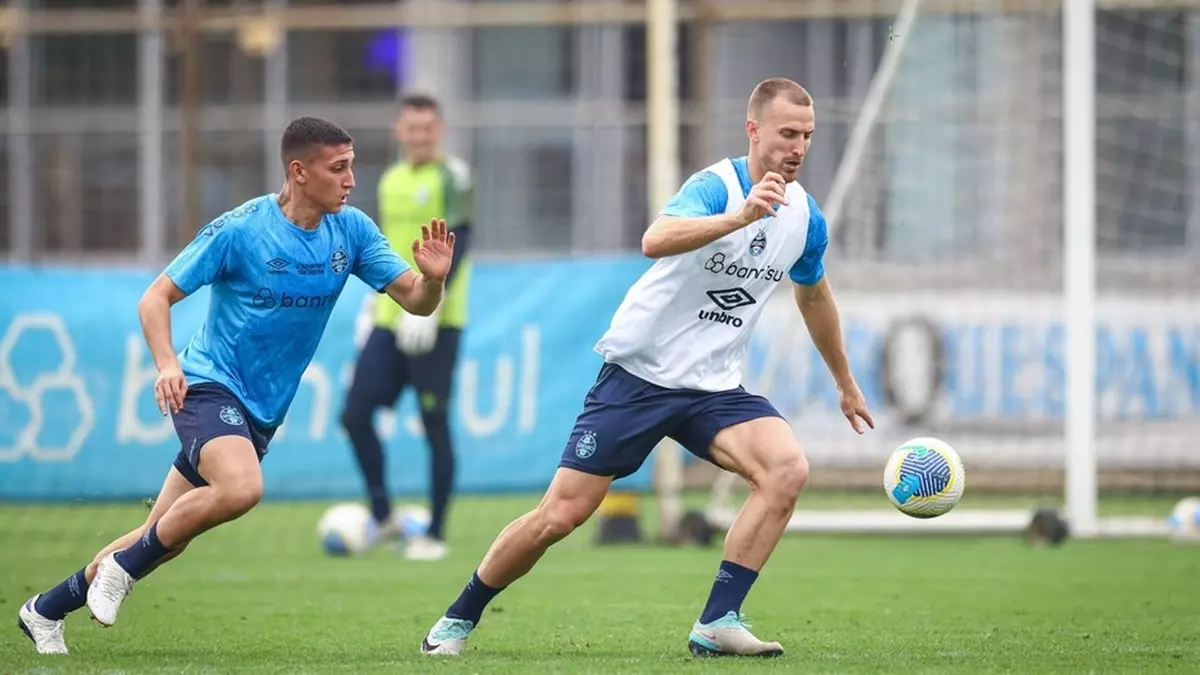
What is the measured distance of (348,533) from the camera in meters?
12.3

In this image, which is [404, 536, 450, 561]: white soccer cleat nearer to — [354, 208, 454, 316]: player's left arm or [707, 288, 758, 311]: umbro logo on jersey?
[354, 208, 454, 316]: player's left arm

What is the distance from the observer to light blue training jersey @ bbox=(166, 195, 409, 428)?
285 inches

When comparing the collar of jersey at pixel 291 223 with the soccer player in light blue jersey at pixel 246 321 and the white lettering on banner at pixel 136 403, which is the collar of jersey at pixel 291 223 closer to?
the soccer player in light blue jersey at pixel 246 321

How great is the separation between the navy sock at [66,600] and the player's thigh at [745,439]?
2.19m

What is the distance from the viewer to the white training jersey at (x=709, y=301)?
23.8 feet

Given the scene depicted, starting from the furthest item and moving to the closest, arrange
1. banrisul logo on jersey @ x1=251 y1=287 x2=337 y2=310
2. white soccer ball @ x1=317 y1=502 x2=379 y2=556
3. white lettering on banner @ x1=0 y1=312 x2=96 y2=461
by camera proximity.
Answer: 1. white lettering on banner @ x1=0 y1=312 x2=96 y2=461
2. white soccer ball @ x1=317 y1=502 x2=379 y2=556
3. banrisul logo on jersey @ x1=251 y1=287 x2=337 y2=310

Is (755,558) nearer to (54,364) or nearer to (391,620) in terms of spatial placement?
(391,620)

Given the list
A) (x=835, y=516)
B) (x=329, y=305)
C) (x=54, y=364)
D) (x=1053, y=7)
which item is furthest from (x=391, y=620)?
(x=1053, y=7)

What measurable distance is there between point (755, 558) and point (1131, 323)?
862 cm

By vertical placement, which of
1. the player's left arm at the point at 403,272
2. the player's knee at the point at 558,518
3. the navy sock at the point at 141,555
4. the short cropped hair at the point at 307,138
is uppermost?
the short cropped hair at the point at 307,138

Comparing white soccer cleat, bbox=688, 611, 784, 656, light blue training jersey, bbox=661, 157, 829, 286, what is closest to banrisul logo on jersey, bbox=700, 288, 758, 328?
light blue training jersey, bbox=661, 157, 829, 286

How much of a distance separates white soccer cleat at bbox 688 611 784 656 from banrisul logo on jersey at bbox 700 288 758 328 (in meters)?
1.07

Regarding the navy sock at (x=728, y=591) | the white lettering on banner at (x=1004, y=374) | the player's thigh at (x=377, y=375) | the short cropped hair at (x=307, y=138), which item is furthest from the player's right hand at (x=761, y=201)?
the white lettering on banner at (x=1004, y=374)

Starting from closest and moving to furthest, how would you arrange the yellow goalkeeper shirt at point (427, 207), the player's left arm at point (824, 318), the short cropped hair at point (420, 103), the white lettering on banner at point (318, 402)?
the player's left arm at point (824, 318), the short cropped hair at point (420, 103), the yellow goalkeeper shirt at point (427, 207), the white lettering on banner at point (318, 402)
